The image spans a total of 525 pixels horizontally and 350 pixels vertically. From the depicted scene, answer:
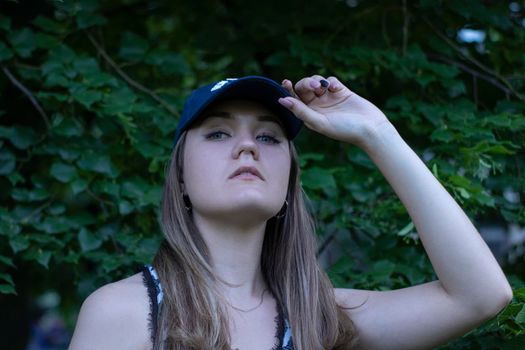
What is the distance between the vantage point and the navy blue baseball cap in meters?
2.51

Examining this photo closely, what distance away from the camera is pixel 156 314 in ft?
7.75

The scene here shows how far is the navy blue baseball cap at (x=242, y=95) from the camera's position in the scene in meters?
2.51

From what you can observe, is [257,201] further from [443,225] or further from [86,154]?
[86,154]

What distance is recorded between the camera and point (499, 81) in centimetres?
384

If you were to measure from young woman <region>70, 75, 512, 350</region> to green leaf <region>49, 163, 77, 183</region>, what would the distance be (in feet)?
2.79

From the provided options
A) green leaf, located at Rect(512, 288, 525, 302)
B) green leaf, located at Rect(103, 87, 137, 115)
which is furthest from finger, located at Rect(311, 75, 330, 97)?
green leaf, located at Rect(103, 87, 137, 115)

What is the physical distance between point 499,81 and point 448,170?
2.64 ft

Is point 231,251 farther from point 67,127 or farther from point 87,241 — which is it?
point 67,127

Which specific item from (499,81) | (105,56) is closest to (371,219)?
(499,81)

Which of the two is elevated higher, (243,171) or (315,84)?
(315,84)

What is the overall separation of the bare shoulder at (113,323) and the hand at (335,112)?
2.34 ft

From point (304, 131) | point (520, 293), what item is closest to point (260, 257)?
point (520, 293)

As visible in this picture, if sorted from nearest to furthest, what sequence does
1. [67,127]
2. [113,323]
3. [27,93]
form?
[113,323], [67,127], [27,93]

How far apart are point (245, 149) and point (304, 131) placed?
1.31 meters
